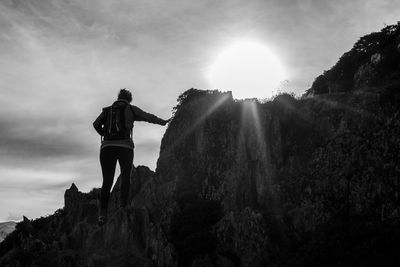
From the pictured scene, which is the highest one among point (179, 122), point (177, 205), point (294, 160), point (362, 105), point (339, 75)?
point (339, 75)

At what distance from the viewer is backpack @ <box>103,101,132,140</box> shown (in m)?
7.98

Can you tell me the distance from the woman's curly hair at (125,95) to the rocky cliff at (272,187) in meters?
23.8

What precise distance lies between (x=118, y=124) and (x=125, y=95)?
31.4 inches

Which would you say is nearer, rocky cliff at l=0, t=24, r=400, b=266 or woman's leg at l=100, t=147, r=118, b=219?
woman's leg at l=100, t=147, r=118, b=219

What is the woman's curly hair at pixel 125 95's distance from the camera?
8.43 meters

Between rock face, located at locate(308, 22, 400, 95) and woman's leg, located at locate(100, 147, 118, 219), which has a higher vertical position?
rock face, located at locate(308, 22, 400, 95)

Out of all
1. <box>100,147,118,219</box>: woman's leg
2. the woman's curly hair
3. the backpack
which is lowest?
<box>100,147,118,219</box>: woman's leg

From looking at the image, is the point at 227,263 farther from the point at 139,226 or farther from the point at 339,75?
the point at 339,75

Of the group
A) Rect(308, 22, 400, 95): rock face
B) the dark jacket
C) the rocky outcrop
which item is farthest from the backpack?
Rect(308, 22, 400, 95): rock face

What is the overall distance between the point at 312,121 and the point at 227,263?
19900 millimetres

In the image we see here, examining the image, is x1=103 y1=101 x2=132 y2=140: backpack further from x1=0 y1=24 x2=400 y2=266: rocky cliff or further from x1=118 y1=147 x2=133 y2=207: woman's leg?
x1=0 y1=24 x2=400 y2=266: rocky cliff

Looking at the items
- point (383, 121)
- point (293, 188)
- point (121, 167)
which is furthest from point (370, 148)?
point (121, 167)

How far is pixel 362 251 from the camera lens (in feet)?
121

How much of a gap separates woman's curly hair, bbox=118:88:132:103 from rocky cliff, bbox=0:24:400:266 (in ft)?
78.1
